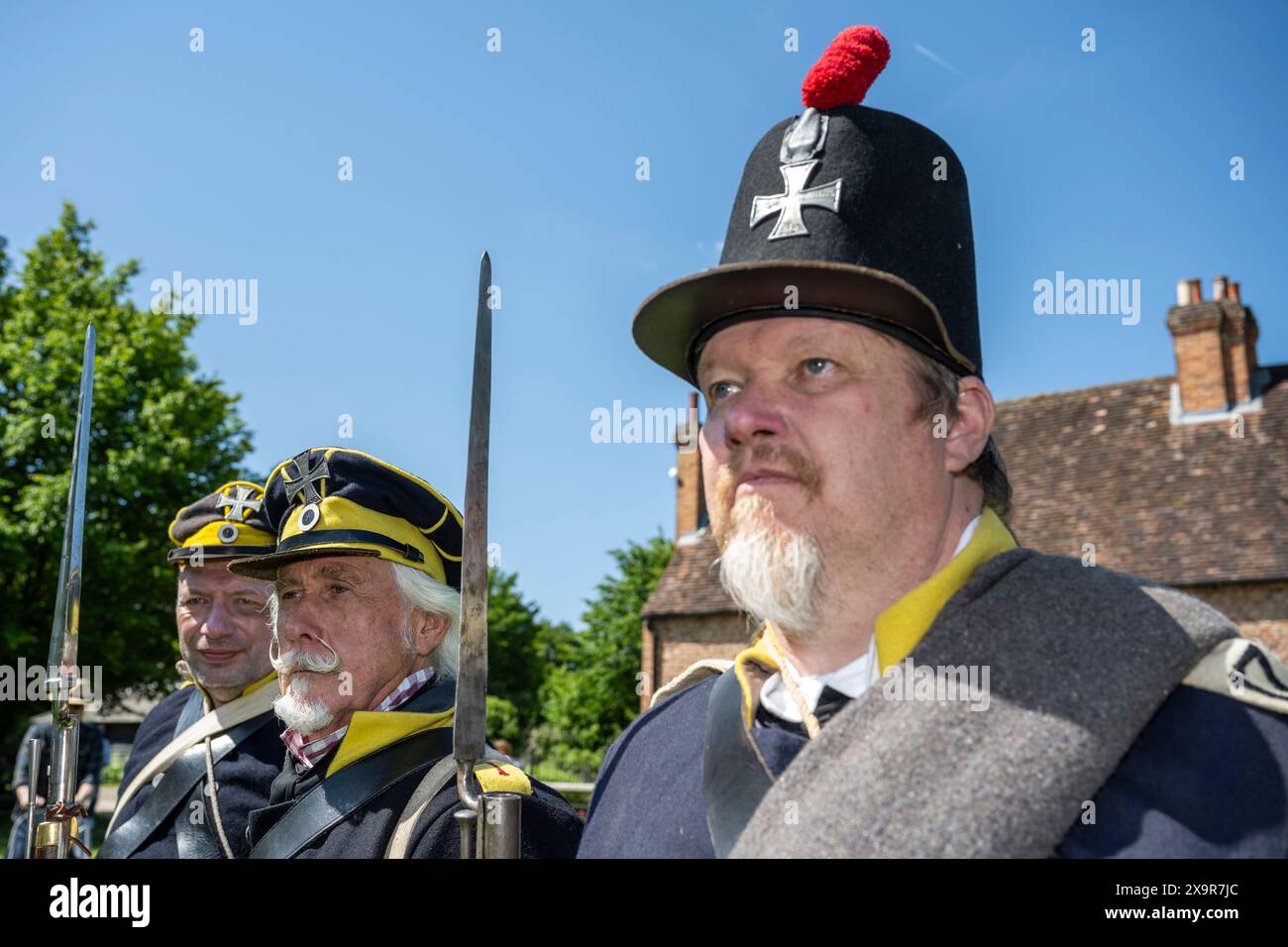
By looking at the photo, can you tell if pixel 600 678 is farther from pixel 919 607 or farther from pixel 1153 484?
pixel 919 607

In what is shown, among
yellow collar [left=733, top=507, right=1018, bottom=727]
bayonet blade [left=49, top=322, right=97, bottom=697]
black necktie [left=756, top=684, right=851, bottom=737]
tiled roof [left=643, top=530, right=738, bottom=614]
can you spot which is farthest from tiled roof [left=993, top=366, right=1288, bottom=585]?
black necktie [left=756, top=684, right=851, bottom=737]

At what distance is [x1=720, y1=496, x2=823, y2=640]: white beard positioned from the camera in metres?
1.96

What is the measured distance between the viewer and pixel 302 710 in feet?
11.2

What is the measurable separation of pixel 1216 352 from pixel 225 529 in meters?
22.4

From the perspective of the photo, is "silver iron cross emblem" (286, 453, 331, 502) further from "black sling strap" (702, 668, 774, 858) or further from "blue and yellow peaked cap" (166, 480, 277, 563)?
"black sling strap" (702, 668, 774, 858)

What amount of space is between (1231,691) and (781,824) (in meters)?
0.74

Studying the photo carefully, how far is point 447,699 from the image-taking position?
3496 mm

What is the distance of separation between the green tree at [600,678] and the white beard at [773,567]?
106 ft

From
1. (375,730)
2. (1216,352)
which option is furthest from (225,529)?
(1216,352)

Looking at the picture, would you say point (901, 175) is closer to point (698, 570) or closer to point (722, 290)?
point (722, 290)

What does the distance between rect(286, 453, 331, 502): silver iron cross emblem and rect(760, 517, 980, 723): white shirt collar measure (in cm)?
202

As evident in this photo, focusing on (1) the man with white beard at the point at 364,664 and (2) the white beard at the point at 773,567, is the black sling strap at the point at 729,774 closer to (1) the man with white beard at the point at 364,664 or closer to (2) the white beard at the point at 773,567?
(2) the white beard at the point at 773,567

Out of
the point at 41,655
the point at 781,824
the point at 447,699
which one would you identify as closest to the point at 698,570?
the point at 41,655

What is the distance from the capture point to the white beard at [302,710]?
11.2ft
